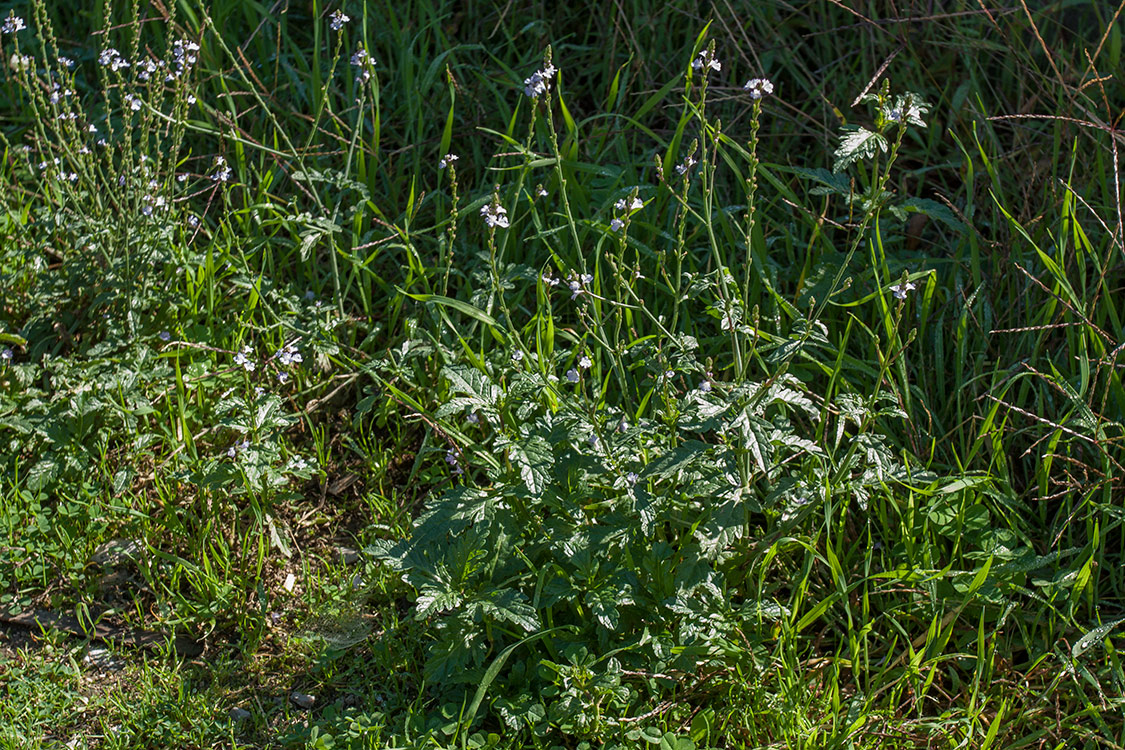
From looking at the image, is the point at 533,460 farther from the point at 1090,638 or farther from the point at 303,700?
the point at 1090,638

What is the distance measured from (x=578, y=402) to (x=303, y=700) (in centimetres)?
94

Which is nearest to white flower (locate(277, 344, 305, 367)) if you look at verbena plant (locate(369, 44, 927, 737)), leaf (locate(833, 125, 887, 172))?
verbena plant (locate(369, 44, 927, 737))

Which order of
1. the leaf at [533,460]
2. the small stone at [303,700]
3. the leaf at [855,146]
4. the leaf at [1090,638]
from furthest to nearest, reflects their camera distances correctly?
1. the small stone at [303,700]
2. the leaf at [1090,638]
3. the leaf at [533,460]
4. the leaf at [855,146]

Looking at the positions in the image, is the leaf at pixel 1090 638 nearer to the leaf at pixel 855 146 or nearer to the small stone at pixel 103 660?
the leaf at pixel 855 146

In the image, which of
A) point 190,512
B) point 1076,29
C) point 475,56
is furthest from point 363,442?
point 1076,29

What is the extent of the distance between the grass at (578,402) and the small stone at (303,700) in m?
0.03

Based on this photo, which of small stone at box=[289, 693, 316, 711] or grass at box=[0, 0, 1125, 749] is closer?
grass at box=[0, 0, 1125, 749]

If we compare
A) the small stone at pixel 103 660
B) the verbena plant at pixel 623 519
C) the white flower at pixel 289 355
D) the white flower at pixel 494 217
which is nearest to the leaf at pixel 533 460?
the verbena plant at pixel 623 519

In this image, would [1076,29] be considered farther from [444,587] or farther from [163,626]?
[163,626]

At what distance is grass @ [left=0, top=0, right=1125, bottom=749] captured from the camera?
2254 millimetres

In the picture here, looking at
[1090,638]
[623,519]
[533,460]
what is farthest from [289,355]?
[1090,638]

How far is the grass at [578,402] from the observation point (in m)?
2.25

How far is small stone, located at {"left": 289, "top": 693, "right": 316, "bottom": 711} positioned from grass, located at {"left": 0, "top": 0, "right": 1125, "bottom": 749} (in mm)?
33

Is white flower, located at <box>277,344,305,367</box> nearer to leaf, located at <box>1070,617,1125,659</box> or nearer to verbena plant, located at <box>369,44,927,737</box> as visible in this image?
verbena plant, located at <box>369,44,927,737</box>
